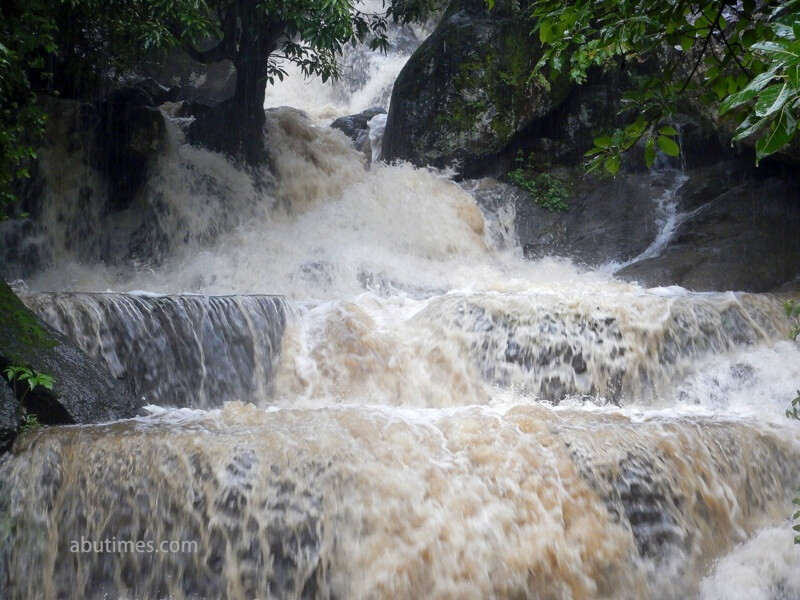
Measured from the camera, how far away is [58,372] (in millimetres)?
4559

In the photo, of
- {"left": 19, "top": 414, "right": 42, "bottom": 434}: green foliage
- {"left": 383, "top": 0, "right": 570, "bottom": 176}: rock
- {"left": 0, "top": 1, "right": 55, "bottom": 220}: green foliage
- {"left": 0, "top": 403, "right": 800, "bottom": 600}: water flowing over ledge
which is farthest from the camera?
{"left": 383, "top": 0, "right": 570, "bottom": 176}: rock

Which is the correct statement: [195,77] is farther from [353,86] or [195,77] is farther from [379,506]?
[379,506]

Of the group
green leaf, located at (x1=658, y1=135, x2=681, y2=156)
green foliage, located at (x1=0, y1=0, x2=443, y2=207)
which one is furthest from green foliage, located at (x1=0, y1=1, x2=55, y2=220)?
green leaf, located at (x1=658, y1=135, x2=681, y2=156)

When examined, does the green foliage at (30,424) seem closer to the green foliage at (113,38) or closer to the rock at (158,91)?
the green foliage at (113,38)

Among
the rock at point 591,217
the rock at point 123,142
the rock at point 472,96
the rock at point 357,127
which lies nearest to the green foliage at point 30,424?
the rock at point 123,142

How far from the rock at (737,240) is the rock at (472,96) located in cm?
304

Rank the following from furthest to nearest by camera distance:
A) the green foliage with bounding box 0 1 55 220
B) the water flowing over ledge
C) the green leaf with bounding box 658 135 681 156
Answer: the green foliage with bounding box 0 1 55 220, the water flowing over ledge, the green leaf with bounding box 658 135 681 156

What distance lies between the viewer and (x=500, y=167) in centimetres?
1139

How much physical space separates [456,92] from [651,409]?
257 inches

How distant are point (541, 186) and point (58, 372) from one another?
822cm

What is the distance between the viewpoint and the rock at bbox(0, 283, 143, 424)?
437 cm

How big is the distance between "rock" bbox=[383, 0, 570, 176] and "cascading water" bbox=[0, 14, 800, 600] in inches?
109

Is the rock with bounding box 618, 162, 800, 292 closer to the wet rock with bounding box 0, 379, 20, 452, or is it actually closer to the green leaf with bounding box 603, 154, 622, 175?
the green leaf with bounding box 603, 154, 622, 175

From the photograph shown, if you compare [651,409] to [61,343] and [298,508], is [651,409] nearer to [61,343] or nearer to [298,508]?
[298,508]
